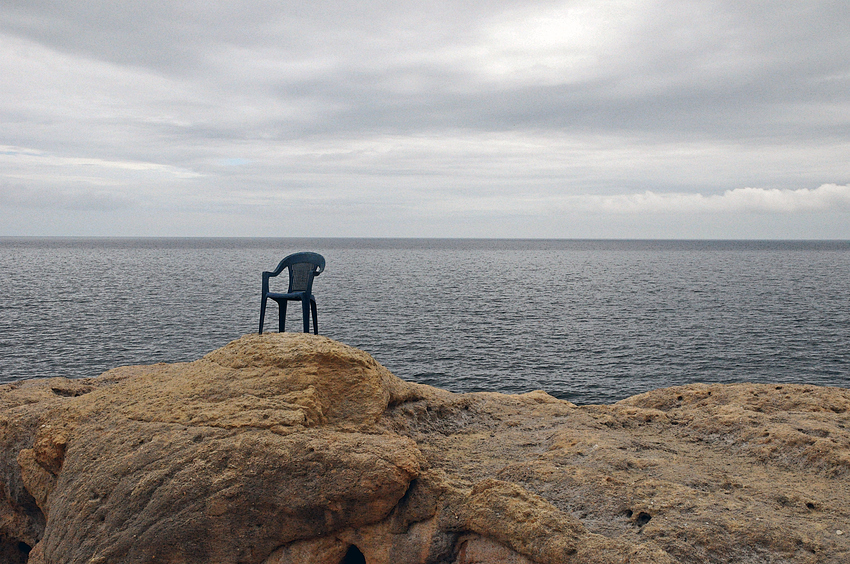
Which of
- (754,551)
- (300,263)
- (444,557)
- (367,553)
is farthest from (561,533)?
(300,263)

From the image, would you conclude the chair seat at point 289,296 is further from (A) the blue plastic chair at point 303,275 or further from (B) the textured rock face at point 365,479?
(B) the textured rock face at point 365,479

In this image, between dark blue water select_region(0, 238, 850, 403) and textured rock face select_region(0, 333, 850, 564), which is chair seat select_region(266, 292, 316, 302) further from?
dark blue water select_region(0, 238, 850, 403)

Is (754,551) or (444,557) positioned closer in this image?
(754,551)

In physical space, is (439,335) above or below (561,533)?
below

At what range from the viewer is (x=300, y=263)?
10633 mm

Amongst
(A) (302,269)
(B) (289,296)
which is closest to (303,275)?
(A) (302,269)

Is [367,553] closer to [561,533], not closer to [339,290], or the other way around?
[561,533]

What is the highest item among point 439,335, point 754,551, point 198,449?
point 198,449

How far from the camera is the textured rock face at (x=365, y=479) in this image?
564 centimetres

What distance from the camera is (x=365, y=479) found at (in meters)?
6.04

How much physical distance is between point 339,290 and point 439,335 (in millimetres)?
27611

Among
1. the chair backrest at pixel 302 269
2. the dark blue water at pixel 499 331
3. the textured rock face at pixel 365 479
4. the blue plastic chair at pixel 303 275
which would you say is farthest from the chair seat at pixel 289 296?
the dark blue water at pixel 499 331

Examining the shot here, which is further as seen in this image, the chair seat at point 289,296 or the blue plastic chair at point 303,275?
the blue plastic chair at point 303,275

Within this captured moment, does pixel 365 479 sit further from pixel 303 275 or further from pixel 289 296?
pixel 303 275
